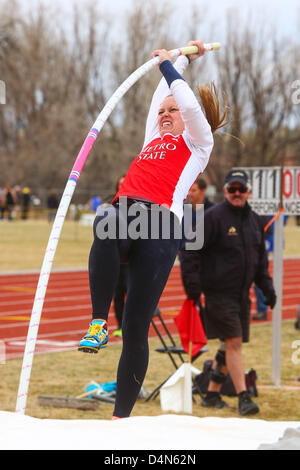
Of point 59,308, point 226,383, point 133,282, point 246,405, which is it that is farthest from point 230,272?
point 59,308

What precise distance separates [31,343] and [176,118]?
4.48ft

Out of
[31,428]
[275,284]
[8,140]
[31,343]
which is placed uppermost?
[8,140]

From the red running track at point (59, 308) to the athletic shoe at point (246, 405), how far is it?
2862 mm

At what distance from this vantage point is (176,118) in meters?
3.98

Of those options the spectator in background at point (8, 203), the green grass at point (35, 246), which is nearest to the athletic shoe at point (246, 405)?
the green grass at point (35, 246)

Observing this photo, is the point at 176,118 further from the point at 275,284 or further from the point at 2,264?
the point at 2,264

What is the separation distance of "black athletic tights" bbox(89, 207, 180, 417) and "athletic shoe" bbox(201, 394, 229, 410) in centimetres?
280

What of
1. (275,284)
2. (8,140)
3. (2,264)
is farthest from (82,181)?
(275,284)

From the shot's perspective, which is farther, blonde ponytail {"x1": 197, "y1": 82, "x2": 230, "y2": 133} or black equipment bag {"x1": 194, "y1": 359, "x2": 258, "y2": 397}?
black equipment bag {"x1": 194, "y1": 359, "x2": 258, "y2": 397}

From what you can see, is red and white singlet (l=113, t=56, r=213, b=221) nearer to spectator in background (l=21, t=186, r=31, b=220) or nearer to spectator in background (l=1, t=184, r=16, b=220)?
spectator in background (l=1, t=184, r=16, b=220)

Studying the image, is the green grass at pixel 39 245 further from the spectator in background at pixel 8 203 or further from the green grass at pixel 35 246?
the spectator in background at pixel 8 203

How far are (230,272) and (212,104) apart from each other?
8.07 ft

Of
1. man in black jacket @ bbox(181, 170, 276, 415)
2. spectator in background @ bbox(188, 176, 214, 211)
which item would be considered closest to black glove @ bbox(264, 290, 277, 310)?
man in black jacket @ bbox(181, 170, 276, 415)

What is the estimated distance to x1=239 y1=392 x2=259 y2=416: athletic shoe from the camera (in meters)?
6.09
